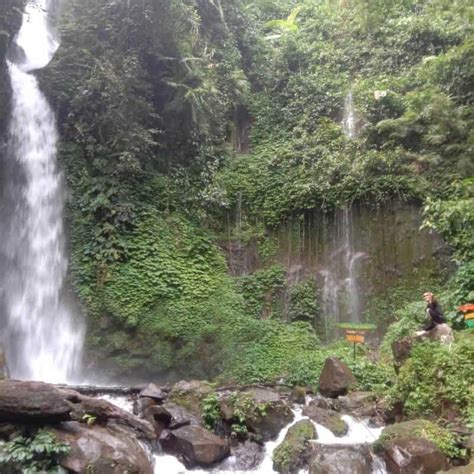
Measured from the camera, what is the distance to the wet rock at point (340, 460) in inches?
267

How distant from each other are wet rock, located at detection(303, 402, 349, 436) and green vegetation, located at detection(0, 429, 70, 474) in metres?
4.01

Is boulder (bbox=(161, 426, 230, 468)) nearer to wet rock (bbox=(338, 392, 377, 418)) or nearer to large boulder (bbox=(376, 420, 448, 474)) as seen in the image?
large boulder (bbox=(376, 420, 448, 474))

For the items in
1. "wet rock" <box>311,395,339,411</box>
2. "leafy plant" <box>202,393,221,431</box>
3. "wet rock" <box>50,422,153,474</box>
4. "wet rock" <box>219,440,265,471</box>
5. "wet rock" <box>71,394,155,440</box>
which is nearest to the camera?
"wet rock" <box>50,422,153,474</box>

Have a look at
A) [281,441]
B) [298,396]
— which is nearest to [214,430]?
[281,441]

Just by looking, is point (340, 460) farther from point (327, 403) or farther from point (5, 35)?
point (5, 35)

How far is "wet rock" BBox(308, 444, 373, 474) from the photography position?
6.77 meters

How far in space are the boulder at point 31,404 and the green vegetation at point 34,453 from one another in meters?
0.24

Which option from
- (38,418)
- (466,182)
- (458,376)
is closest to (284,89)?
(466,182)

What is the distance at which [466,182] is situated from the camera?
11391 millimetres

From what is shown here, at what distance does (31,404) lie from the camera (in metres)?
6.64

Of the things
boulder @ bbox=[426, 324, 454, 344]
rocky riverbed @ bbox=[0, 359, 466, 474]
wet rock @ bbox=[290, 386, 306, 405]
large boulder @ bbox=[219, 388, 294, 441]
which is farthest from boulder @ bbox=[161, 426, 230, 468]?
boulder @ bbox=[426, 324, 454, 344]

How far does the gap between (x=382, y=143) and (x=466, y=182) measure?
4.25 meters

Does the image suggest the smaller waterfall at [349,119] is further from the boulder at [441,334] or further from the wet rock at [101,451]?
the wet rock at [101,451]

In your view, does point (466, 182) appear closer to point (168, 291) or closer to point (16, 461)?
point (168, 291)
